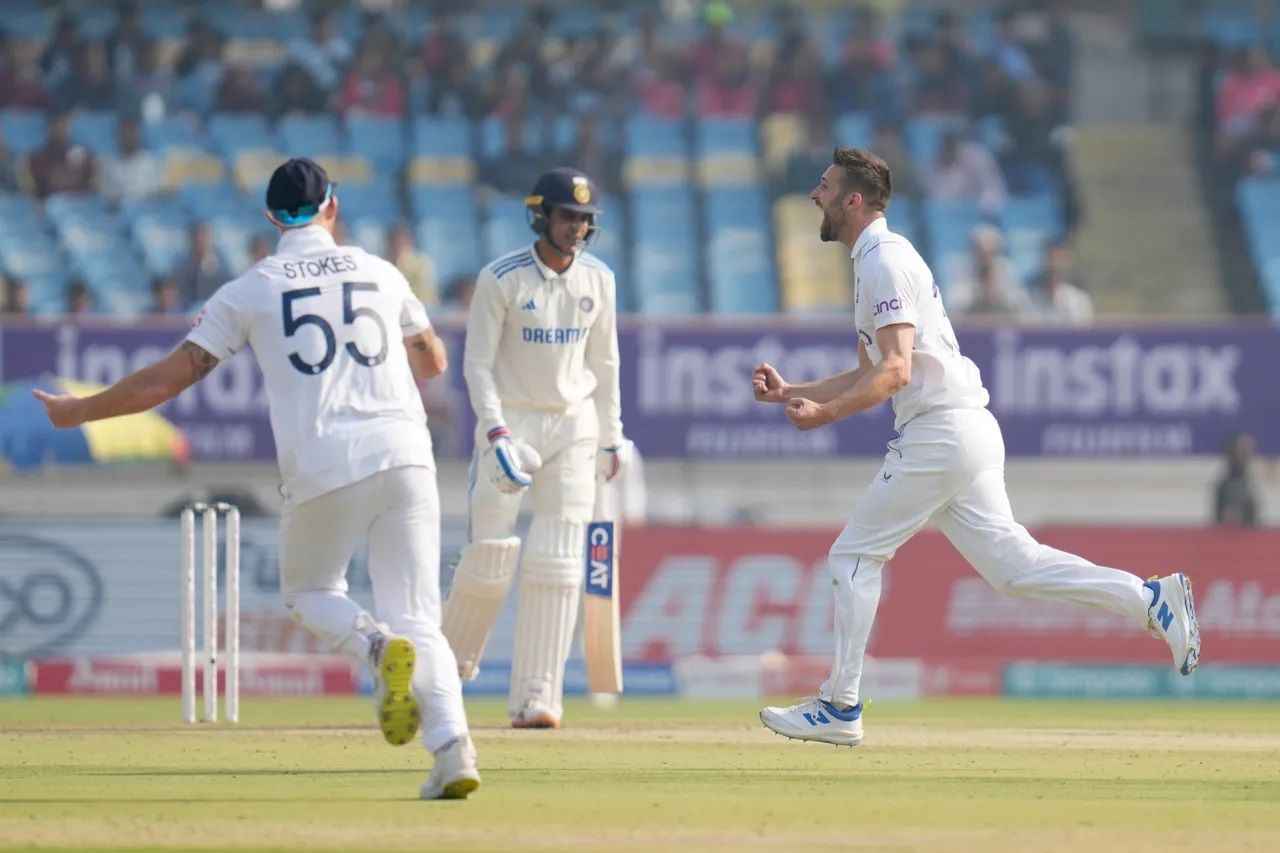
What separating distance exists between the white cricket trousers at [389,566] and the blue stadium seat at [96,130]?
16980 millimetres

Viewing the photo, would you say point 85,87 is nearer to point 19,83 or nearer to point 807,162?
point 19,83

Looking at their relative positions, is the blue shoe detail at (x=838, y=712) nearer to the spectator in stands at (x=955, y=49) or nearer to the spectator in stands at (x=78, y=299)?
the spectator in stands at (x=78, y=299)

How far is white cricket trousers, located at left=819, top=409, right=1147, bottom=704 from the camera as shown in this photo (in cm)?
863

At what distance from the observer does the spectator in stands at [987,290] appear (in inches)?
766

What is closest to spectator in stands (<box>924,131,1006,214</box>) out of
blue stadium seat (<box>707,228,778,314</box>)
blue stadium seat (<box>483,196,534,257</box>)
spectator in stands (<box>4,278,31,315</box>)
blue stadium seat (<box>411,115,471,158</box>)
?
blue stadium seat (<box>707,228,778,314</box>)

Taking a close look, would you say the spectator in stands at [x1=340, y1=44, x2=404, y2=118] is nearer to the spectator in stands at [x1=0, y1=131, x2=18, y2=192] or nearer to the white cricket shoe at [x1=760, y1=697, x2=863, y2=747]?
the spectator in stands at [x1=0, y1=131, x2=18, y2=192]

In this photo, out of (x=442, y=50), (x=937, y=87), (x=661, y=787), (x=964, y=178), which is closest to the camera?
(x=661, y=787)

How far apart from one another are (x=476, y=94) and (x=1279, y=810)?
18032 mm

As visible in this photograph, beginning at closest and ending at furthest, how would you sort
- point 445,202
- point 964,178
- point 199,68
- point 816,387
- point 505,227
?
point 816,387, point 505,227, point 964,178, point 445,202, point 199,68

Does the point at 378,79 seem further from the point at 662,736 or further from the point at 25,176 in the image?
the point at 662,736

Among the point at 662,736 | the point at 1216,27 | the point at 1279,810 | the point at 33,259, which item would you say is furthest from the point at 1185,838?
the point at 1216,27

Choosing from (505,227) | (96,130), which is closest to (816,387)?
(505,227)

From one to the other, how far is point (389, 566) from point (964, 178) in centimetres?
1660

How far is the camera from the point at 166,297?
780 inches
